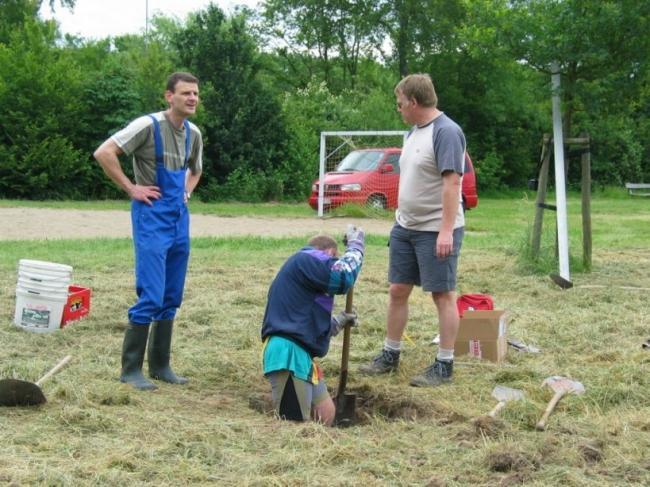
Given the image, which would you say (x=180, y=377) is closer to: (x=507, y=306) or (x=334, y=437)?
(x=334, y=437)

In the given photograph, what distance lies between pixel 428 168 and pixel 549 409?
1.69 m

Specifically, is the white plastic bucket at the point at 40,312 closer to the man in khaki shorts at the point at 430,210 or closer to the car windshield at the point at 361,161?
the man in khaki shorts at the point at 430,210

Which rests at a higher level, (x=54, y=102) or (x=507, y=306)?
(x=54, y=102)

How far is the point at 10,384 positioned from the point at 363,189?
14765mm

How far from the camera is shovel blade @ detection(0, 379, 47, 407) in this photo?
4.41 metres

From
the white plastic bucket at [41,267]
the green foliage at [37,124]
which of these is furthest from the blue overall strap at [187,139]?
the green foliage at [37,124]

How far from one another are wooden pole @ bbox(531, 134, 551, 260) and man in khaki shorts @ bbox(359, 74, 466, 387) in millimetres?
4549

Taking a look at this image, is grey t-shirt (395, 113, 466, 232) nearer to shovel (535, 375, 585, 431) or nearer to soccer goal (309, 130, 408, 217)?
shovel (535, 375, 585, 431)

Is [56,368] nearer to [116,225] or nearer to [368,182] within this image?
[116,225]

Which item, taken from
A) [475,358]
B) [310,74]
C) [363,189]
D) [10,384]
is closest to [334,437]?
[10,384]

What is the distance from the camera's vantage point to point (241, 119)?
23.4 metres

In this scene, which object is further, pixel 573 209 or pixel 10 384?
pixel 573 209

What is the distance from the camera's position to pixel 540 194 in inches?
383

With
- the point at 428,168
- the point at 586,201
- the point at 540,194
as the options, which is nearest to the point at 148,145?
the point at 428,168
